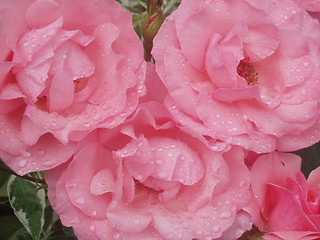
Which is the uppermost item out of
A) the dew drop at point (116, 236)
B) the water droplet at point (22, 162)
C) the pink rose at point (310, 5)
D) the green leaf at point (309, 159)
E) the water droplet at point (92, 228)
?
the pink rose at point (310, 5)

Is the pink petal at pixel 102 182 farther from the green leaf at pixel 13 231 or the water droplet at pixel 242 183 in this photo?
the green leaf at pixel 13 231

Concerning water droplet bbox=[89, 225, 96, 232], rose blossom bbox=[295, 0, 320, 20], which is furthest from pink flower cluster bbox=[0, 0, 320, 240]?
rose blossom bbox=[295, 0, 320, 20]

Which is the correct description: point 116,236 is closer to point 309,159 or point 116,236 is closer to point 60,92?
point 60,92

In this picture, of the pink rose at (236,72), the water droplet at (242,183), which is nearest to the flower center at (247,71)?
the pink rose at (236,72)

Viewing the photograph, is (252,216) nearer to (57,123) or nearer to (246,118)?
(246,118)

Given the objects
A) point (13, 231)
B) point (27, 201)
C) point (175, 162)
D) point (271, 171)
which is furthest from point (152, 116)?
point (13, 231)

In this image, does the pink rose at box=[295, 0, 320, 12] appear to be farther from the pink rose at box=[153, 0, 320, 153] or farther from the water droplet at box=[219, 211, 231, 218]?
the water droplet at box=[219, 211, 231, 218]

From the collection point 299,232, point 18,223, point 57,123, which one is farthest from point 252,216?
point 18,223

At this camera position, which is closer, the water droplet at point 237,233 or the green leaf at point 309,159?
the water droplet at point 237,233
